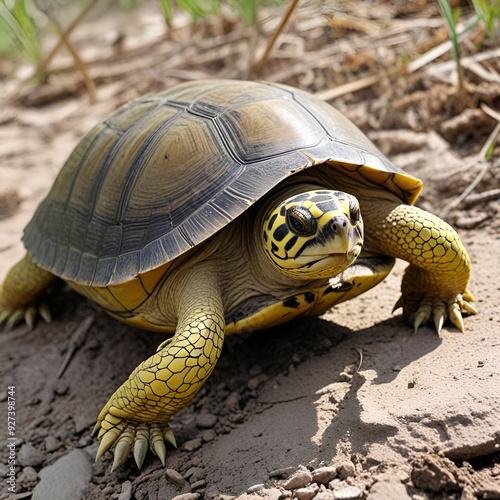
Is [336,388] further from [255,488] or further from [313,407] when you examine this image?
[255,488]

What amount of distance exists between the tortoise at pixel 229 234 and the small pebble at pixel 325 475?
739mm

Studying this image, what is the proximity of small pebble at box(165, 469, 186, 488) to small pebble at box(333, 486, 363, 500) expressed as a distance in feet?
2.56

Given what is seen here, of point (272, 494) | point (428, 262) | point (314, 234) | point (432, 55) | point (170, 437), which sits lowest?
point (170, 437)

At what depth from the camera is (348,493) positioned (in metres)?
1.85

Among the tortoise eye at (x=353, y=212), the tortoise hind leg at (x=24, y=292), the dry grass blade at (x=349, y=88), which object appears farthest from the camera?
the dry grass blade at (x=349, y=88)

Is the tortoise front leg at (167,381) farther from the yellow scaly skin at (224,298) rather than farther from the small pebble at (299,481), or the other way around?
the small pebble at (299,481)

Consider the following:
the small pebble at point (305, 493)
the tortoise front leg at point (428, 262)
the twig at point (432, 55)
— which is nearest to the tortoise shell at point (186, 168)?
the tortoise front leg at point (428, 262)

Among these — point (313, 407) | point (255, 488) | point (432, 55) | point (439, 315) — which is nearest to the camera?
point (255, 488)

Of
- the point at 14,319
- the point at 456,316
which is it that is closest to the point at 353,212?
the point at 456,316

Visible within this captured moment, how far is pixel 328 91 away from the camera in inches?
227

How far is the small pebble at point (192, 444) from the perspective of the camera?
2605 mm

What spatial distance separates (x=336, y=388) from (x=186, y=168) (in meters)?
1.50

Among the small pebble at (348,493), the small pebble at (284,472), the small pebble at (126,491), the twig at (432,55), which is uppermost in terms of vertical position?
the twig at (432,55)

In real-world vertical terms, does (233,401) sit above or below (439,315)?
below
